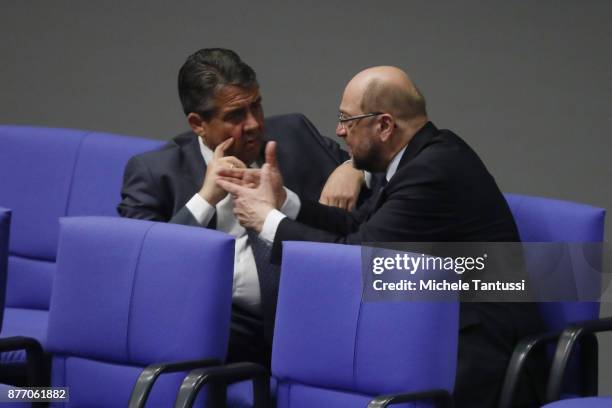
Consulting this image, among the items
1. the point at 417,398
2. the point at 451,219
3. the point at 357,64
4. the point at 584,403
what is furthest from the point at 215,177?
the point at 357,64

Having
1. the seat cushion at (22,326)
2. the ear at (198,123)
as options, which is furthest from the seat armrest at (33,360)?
the ear at (198,123)

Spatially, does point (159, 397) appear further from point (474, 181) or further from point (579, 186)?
point (579, 186)

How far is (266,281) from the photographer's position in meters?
3.61

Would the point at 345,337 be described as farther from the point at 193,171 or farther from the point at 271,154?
the point at 193,171

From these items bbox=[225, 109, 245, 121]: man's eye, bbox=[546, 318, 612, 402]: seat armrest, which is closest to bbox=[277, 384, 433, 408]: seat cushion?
bbox=[546, 318, 612, 402]: seat armrest

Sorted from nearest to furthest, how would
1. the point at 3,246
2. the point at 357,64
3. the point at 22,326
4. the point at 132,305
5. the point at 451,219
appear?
1. the point at 132,305
2. the point at 3,246
3. the point at 451,219
4. the point at 22,326
5. the point at 357,64

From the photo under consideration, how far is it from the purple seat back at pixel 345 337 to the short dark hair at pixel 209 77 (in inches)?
34.7

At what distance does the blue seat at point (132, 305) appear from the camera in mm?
3098

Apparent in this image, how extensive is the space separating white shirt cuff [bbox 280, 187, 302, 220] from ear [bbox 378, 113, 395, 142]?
11.1 inches

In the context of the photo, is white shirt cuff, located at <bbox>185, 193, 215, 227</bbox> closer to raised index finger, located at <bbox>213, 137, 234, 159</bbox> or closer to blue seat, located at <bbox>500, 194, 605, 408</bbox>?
raised index finger, located at <bbox>213, 137, 234, 159</bbox>

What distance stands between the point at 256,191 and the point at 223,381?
61cm

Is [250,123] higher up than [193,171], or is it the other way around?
[250,123]

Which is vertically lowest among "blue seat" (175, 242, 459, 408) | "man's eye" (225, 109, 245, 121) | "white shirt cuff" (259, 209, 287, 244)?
"blue seat" (175, 242, 459, 408)

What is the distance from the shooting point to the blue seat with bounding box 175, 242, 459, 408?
9.36 ft
